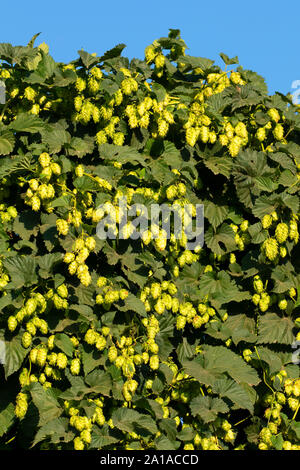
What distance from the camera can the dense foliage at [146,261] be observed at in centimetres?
359

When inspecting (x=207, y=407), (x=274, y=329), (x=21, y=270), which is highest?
(x=21, y=270)

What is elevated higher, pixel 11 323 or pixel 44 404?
pixel 11 323

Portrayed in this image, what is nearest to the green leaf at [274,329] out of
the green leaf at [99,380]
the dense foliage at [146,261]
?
the dense foliage at [146,261]

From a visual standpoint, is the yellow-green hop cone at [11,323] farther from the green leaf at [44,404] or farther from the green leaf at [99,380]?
the green leaf at [99,380]

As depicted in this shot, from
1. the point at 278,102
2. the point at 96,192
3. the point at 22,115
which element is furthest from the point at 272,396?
the point at 22,115

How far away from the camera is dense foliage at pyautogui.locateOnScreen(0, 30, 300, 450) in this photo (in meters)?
3.59

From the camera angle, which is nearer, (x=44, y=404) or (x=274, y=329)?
(x=44, y=404)

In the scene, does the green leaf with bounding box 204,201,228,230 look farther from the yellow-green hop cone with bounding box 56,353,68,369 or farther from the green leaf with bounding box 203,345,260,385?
the yellow-green hop cone with bounding box 56,353,68,369

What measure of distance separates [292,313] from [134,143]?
1.64 m

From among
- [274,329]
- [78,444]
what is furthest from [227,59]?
[78,444]

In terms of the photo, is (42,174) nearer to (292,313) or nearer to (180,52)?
(180,52)

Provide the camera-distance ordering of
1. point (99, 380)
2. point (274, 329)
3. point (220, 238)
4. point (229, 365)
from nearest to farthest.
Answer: point (99, 380) < point (229, 365) < point (274, 329) < point (220, 238)

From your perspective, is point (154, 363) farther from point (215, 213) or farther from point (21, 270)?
point (215, 213)

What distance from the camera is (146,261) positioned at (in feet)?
12.4
